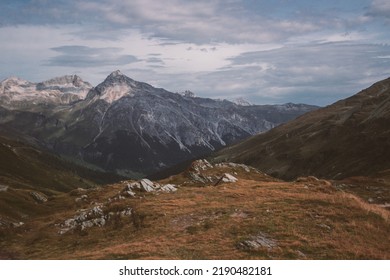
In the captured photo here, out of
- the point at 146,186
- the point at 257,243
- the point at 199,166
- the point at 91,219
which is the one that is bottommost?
the point at 91,219

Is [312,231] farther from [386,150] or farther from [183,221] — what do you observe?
[386,150]

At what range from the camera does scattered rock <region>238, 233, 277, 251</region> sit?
34.8 m

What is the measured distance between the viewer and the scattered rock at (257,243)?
34844mm

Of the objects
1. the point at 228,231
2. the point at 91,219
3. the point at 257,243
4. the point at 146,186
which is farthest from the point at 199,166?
the point at 257,243

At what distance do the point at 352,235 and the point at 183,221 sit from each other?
1893 cm

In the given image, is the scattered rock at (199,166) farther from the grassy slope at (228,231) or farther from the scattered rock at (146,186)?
the grassy slope at (228,231)

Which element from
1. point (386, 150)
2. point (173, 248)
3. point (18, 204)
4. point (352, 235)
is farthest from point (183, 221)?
point (386, 150)

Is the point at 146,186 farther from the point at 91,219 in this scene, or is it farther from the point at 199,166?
the point at 199,166

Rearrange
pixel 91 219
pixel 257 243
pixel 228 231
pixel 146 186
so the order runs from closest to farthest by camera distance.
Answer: pixel 257 243 < pixel 228 231 < pixel 91 219 < pixel 146 186

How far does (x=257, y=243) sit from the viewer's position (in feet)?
117

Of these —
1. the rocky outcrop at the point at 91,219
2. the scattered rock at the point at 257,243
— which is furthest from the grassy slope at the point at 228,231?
the rocky outcrop at the point at 91,219

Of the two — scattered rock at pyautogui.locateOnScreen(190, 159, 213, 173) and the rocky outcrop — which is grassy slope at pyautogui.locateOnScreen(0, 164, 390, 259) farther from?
scattered rock at pyautogui.locateOnScreen(190, 159, 213, 173)

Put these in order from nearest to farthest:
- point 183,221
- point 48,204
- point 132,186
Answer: point 183,221
point 132,186
point 48,204

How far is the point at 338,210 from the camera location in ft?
137
